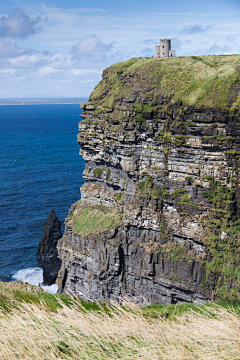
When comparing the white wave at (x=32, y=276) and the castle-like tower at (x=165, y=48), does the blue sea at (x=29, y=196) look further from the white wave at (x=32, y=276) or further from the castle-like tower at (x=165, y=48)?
the castle-like tower at (x=165, y=48)

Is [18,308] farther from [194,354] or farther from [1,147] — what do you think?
[1,147]

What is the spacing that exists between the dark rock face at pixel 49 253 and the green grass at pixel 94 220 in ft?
57.1

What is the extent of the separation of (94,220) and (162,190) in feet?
46.1

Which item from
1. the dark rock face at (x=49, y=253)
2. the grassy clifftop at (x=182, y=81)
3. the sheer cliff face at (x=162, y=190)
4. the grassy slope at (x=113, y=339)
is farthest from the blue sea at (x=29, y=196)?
the grassy slope at (x=113, y=339)

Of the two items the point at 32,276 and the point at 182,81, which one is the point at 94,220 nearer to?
the point at 32,276

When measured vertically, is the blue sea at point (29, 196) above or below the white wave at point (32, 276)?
above

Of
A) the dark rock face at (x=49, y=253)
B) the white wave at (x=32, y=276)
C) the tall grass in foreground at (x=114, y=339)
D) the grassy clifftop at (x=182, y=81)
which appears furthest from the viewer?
the dark rock face at (x=49, y=253)

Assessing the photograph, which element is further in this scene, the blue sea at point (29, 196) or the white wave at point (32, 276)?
the blue sea at point (29, 196)

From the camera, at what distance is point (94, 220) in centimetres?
5775

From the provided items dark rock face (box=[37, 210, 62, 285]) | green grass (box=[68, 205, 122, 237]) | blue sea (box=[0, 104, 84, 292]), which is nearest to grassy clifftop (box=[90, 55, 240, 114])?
green grass (box=[68, 205, 122, 237])

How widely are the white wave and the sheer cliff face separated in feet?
42.7

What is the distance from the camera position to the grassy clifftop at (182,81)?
45.3 m

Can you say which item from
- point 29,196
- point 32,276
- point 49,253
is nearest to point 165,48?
point 49,253

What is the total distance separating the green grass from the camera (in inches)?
2176
